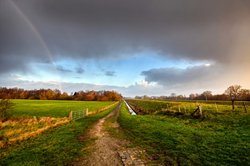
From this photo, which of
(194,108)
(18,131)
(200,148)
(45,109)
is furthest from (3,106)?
(194,108)

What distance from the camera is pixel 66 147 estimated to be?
15.3 metres

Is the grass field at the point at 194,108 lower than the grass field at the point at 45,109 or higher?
higher

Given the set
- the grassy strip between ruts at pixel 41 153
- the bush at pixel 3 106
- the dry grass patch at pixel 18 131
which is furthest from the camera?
the bush at pixel 3 106

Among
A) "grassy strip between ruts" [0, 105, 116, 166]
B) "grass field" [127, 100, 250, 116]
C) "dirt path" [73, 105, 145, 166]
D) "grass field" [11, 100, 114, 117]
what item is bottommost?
"grassy strip between ruts" [0, 105, 116, 166]

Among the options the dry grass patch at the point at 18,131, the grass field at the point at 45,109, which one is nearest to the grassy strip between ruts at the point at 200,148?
the dry grass patch at the point at 18,131

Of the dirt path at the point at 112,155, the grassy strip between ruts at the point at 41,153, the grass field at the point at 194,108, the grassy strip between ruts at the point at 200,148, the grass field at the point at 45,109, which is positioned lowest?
the grassy strip between ruts at the point at 41,153

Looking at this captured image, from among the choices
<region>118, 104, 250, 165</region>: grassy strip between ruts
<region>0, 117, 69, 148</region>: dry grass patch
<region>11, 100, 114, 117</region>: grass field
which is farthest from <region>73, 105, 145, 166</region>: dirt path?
<region>11, 100, 114, 117</region>: grass field

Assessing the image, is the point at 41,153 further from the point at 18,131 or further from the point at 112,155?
the point at 18,131

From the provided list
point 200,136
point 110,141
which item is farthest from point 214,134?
point 110,141

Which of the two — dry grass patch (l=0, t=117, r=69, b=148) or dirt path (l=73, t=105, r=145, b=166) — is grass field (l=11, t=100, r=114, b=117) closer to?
dry grass patch (l=0, t=117, r=69, b=148)

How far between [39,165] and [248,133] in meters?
16.9

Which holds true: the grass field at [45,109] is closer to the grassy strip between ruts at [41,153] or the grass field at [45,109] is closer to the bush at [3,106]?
the bush at [3,106]

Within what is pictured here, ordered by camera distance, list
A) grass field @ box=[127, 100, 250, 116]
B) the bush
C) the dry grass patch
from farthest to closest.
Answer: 1. grass field @ box=[127, 100, 250, 116]
2. the bush
3. the dry grass patch

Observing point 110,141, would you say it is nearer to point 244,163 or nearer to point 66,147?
point 66,147
